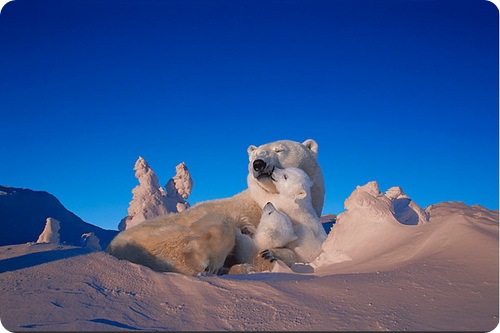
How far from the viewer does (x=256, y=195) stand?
614 centimetres

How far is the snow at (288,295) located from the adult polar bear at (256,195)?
5.71 feet

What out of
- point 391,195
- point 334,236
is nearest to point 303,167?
point 334,236

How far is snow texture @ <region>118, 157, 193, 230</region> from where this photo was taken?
90.1 ft

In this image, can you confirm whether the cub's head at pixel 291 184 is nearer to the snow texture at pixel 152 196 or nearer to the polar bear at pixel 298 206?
the polar bear at pixel 298 206

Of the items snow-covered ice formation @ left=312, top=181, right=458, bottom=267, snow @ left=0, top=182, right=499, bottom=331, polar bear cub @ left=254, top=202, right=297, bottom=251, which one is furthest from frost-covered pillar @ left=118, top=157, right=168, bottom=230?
snow @ left=0, top=182, right=499, bottom=331

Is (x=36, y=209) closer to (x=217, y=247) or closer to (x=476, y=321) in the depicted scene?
(x=217, y=247)

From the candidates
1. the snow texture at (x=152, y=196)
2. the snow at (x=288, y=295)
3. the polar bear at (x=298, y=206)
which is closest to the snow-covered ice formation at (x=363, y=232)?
the snow at (x=288, y=295)

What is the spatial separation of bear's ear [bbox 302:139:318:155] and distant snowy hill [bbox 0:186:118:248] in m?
23.7

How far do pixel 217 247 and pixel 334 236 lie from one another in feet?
4.30

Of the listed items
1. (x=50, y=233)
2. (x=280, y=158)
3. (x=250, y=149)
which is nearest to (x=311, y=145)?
(x=280, y=158)

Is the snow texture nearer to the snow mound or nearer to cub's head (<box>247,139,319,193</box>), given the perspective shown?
cub's head (<box>247,139,319,193</box>)

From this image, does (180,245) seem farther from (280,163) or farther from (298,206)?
(280,163)

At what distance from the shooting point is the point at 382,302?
7.12ft

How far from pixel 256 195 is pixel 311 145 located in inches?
57.7
